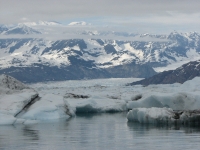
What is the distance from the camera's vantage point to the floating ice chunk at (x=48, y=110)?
52.8 m

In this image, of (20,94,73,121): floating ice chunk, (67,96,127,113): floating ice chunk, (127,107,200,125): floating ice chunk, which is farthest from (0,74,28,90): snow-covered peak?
(127,107,200,125): floating ice chunk

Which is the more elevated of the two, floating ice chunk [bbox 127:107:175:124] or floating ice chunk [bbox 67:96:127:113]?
floating ice chunk [bbox 127:107:175:124]

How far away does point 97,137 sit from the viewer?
125ft

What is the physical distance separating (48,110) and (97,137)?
16637mm

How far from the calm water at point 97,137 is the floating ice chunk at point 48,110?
183 inches

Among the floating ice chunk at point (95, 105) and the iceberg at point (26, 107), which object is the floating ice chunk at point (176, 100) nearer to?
the iceberg at point (26, 107)

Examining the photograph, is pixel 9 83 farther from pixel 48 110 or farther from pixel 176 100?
pixel 176 100

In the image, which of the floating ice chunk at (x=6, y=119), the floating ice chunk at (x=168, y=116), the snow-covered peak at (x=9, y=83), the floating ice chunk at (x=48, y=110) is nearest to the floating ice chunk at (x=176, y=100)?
the floating ice chunk at (x=48, y=110)

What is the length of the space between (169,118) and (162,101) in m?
13.7

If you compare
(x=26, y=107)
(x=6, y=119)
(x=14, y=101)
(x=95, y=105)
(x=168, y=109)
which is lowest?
(x=95, y=105)

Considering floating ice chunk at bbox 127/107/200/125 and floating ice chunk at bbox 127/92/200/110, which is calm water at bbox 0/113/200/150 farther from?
floating ice chunk at bbox 127/92/200/110

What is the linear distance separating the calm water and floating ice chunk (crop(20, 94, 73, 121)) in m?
4.66

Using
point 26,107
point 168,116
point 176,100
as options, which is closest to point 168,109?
point 168,116

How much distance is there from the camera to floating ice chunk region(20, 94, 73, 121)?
173 ft
